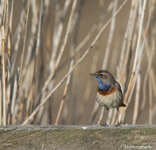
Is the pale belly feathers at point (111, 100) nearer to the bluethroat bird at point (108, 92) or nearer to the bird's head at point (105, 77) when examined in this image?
the bluethroat bird at point (108, 92)

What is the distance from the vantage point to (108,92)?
135 inches

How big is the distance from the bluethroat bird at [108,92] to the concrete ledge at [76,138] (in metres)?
1.14

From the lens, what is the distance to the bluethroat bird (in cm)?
334

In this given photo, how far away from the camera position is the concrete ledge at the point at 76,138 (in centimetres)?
197

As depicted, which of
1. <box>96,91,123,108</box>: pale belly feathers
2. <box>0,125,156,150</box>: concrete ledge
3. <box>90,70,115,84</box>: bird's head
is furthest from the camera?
<box>90,70,115,84</box>: bird's head

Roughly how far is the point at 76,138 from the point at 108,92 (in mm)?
1412

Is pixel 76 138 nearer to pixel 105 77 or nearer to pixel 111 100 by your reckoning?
pixel 111 100

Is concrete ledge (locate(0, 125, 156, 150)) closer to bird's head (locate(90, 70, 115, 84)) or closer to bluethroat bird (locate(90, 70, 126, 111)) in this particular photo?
bluethroat bird (locate(90, 70, 126, 111))

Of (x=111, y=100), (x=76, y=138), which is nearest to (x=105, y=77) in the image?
(x=111, y=100)

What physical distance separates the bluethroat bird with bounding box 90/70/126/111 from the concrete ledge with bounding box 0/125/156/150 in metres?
1.14

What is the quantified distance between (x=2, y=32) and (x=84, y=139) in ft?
4.02

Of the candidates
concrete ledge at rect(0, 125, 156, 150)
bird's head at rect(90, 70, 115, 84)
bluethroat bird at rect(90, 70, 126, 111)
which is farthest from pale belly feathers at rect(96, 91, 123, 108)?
concrete ledge at rect(0, 125, 156, 150)

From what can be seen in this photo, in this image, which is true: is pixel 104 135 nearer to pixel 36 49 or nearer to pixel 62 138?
pixel 62 138

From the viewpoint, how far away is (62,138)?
2.06 meters
